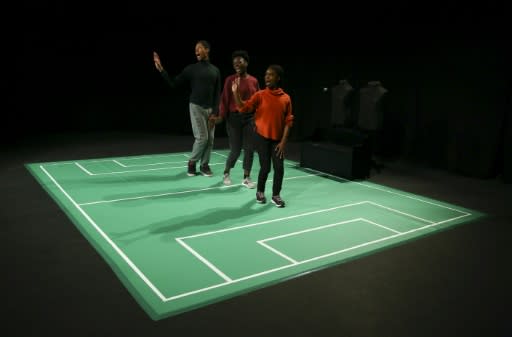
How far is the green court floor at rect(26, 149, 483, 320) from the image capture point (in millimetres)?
2865

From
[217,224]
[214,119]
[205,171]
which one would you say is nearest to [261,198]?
[217,224]

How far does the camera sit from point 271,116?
4082mm

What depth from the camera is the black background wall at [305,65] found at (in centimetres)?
577

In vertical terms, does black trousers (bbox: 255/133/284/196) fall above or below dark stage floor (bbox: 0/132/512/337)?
above

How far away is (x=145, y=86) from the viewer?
9.43 m

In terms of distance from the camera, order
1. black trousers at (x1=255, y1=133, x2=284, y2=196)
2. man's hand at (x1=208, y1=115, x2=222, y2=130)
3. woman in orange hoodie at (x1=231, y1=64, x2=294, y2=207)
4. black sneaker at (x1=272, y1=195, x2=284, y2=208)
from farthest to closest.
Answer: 1. man's hand at (x1=208, y1=115, x2=222, y2=130)
2. black sneaker at (x1=272, y1=195, x2=284, y2=208)
3. black trousers at (x1=255, y1=133, x2=284, y2=196)
4. woman in orange hoodie at (x1=231, y1=64, x2=294, y2=207)

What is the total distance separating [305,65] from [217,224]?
4.89m

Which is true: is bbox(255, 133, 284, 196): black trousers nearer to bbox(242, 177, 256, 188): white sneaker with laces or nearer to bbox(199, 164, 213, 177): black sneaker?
bbox(242, 177, 256, 188): white sneaker with laces

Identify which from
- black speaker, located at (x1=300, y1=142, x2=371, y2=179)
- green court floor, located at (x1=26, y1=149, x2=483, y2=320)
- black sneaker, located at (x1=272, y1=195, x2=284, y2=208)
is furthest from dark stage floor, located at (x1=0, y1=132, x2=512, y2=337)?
black speaker, located at (x1=300, y1=142, x2=371, y2=179)

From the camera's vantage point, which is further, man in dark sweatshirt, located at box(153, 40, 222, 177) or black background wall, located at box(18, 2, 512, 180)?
black background wall, located at box(18, 2, 512, 180)

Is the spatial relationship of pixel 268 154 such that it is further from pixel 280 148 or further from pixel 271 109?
pixel 271 109

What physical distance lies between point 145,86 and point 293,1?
11.3 ft

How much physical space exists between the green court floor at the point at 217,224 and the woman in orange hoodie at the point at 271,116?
0.52 m

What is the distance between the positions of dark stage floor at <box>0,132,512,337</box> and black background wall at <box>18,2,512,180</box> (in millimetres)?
2264
